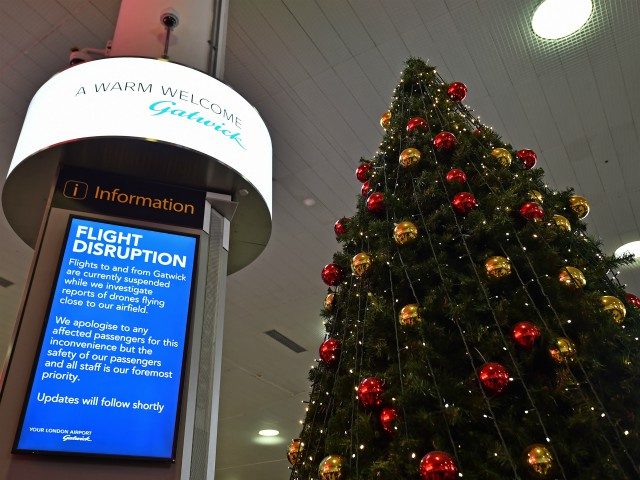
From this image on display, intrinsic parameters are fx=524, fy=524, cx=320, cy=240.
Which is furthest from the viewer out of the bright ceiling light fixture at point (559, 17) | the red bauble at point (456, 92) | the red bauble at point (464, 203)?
the bright ceiling light fixture at point (559, 17)

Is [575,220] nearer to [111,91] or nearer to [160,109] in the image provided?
[160,109]

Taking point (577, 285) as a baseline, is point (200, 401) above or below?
below

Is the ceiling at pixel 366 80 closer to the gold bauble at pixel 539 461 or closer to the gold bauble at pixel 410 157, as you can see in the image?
the gold bauble at pixel 410 157

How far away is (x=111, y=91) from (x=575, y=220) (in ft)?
6.84

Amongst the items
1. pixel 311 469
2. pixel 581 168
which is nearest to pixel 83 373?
pixel 311 469

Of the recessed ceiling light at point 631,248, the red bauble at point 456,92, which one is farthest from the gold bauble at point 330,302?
the recessed ceiling light at point 631,248

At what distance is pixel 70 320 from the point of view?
1937 millimetres

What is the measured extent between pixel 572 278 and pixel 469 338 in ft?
1.30

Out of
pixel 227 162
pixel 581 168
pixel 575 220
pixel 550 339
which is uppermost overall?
pixel 581 168

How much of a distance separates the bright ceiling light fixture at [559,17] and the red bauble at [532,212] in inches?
78.4

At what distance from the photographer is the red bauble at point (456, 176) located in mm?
1967

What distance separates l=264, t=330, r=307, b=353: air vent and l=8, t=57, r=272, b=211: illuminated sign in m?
4.35

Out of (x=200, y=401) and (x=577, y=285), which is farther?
(x=200, y=401)

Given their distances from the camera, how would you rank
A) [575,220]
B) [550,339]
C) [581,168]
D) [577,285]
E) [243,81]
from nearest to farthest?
[550,339] → [577,285] → [575,220] → [243,81] → [581,168]
